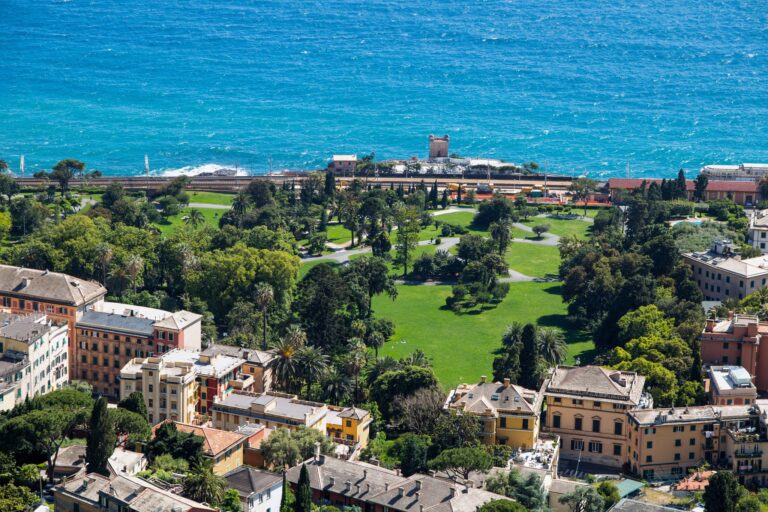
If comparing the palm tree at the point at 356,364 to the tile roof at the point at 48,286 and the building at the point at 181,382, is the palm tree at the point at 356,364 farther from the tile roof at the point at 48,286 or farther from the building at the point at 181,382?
the tile roof at the point at 48,286

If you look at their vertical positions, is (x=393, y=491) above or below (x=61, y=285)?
below

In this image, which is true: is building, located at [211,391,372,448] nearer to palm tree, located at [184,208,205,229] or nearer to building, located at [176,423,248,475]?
building, located at [176,423,248,475]

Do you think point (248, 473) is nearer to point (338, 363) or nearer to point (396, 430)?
point (396, 430)

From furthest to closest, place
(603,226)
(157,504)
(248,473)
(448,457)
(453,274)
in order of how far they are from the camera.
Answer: (603,226), (453,274), (448,457), (248,473), (157,504)

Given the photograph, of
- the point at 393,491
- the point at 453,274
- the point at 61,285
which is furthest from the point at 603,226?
the point at 393,491

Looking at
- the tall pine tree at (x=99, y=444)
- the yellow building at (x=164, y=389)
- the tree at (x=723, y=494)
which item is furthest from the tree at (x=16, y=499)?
the tree at (x=723, y=494)

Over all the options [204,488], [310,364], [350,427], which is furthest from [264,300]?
[204,488]

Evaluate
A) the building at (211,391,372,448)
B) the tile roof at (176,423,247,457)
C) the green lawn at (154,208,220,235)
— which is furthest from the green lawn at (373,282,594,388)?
the green lawn at (154,208,220,235)
